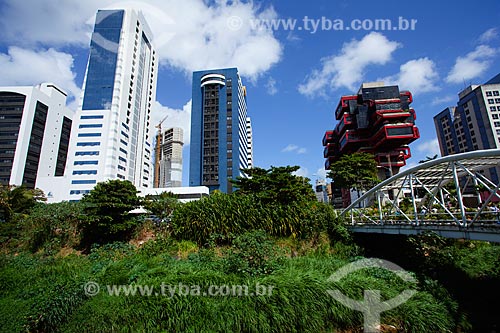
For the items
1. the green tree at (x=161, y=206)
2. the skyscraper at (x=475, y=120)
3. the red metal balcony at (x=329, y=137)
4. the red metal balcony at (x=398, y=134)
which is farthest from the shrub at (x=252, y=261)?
the skyscraper at (x=475, y=120)

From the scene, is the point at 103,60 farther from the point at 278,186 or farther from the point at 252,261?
the point at 252,261

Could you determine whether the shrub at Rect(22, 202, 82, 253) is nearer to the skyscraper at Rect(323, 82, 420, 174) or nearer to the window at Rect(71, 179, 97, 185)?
the window at Rect(71, 179, 97, 185)

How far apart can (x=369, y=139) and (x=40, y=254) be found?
52896mm

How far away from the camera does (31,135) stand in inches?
2217

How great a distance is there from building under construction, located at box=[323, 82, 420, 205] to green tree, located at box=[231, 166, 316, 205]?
30.1 m

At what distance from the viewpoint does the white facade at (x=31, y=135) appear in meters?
53.2

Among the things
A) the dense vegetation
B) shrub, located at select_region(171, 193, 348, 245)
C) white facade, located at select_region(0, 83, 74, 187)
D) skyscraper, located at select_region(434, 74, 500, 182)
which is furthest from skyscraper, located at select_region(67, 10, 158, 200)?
skyscraper, located at select_region(434, 74, 500, 182)

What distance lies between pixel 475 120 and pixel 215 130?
6677cm

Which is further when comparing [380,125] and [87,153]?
[87,153]

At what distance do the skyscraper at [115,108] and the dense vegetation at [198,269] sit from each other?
42293mm

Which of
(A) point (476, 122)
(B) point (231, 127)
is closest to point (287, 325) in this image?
(B) point (231, 127)

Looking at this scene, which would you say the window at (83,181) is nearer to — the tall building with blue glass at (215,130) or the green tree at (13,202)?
the tall building with blue glass at (215,130)

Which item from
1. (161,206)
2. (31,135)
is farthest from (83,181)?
(161,206)

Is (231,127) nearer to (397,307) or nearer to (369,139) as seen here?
(369,139)
